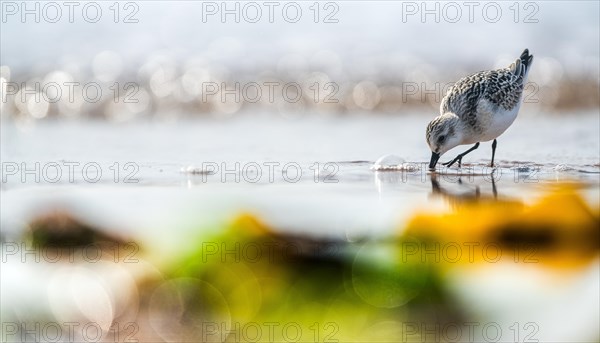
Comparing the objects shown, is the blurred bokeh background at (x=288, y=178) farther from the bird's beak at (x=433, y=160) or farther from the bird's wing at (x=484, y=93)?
the bird's wing at (x=484, y=93)

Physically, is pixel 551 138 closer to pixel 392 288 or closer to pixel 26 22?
pixel 392 288

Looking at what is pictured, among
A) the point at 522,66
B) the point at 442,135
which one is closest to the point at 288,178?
the point at 442,135

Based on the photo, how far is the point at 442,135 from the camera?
5902 millimetres

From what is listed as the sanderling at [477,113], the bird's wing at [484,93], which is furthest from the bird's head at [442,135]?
the bird's wing at [484,93]

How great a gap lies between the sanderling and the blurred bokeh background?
0.71ft

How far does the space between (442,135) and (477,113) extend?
36 centimetres

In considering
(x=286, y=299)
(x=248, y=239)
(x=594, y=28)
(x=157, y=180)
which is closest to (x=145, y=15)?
(x=594, y=28)

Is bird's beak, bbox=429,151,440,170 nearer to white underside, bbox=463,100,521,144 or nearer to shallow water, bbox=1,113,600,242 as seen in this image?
shallow water, bbox=1,113,600,242

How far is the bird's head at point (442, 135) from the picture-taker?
5.87 meters

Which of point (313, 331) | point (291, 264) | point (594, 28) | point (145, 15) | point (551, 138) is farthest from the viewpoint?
point (145, 15)

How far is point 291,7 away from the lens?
39.0 ft

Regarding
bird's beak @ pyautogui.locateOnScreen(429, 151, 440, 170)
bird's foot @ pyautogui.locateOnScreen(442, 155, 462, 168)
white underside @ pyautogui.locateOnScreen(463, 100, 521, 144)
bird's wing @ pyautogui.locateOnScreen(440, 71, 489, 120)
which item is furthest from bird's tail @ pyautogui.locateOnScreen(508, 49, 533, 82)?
bird's beak @ pyautogui.locateOnScreen(429, 151, 440, 170)

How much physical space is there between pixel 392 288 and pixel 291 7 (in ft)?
30.2

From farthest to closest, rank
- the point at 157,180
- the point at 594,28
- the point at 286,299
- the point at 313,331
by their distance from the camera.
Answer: the point at 594,28 < the point at 157,180 < the point at 286,299 < the point at 313,331
